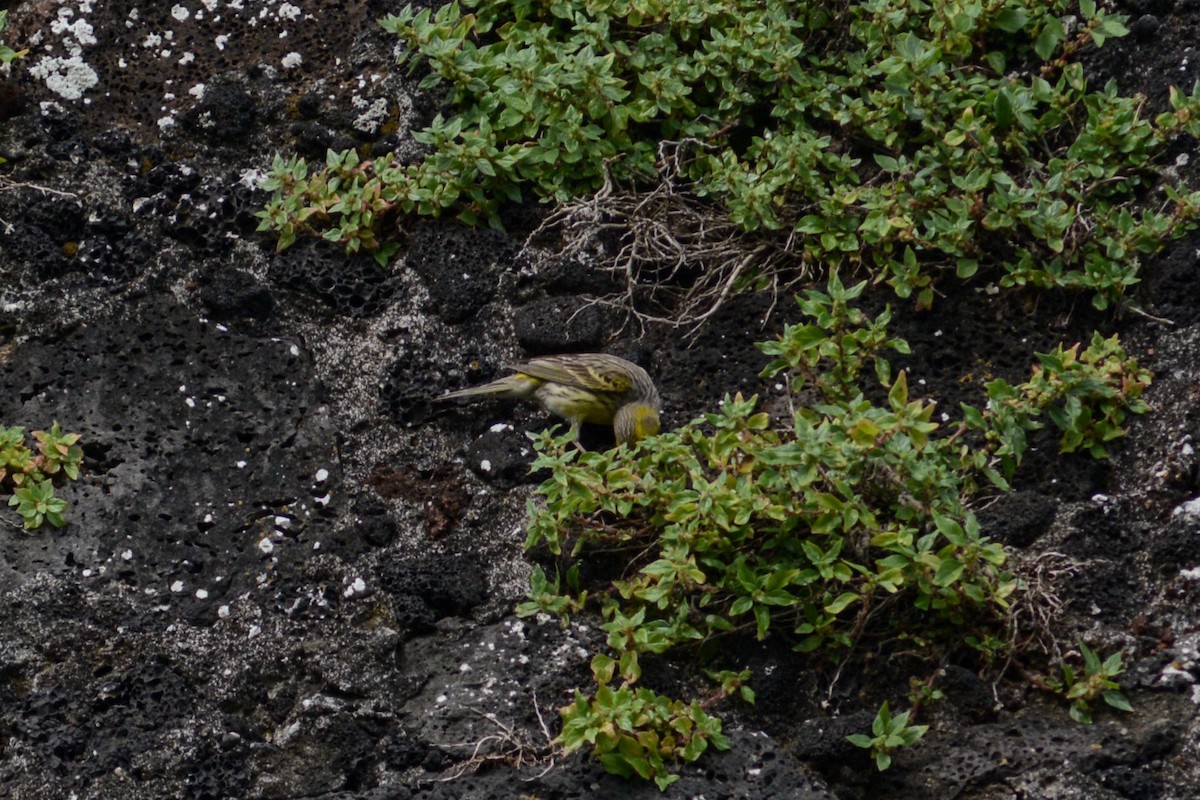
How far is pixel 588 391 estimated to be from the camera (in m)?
5.39

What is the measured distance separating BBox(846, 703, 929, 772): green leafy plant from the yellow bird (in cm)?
131

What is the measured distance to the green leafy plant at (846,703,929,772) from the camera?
4.33m

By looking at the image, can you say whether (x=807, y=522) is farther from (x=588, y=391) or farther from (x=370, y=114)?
(x=370, y=114)

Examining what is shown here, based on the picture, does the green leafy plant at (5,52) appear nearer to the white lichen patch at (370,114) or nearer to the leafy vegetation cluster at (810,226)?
the leafy vegetation cluster at (810,226)

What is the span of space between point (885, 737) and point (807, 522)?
2.21ft

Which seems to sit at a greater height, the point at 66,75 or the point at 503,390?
the point at 66,75

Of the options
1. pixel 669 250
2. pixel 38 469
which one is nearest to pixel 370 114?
pixel 669 250

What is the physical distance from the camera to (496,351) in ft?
18.0

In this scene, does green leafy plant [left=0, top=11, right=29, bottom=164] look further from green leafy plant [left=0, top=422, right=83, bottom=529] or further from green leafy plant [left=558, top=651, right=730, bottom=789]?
green leafy plant [left=558, top=651, right=730, bottom=789]

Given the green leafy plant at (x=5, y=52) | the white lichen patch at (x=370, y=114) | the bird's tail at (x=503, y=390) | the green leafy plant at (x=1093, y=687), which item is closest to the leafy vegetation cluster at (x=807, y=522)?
the green leafy plant at (x=1093, y=687)

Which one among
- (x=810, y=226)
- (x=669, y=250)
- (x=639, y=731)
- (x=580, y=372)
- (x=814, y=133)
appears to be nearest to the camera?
(x=639, y=731)

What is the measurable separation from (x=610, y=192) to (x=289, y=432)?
133 centimetres

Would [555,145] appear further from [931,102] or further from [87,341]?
[87,341]

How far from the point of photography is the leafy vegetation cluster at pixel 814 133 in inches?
210
